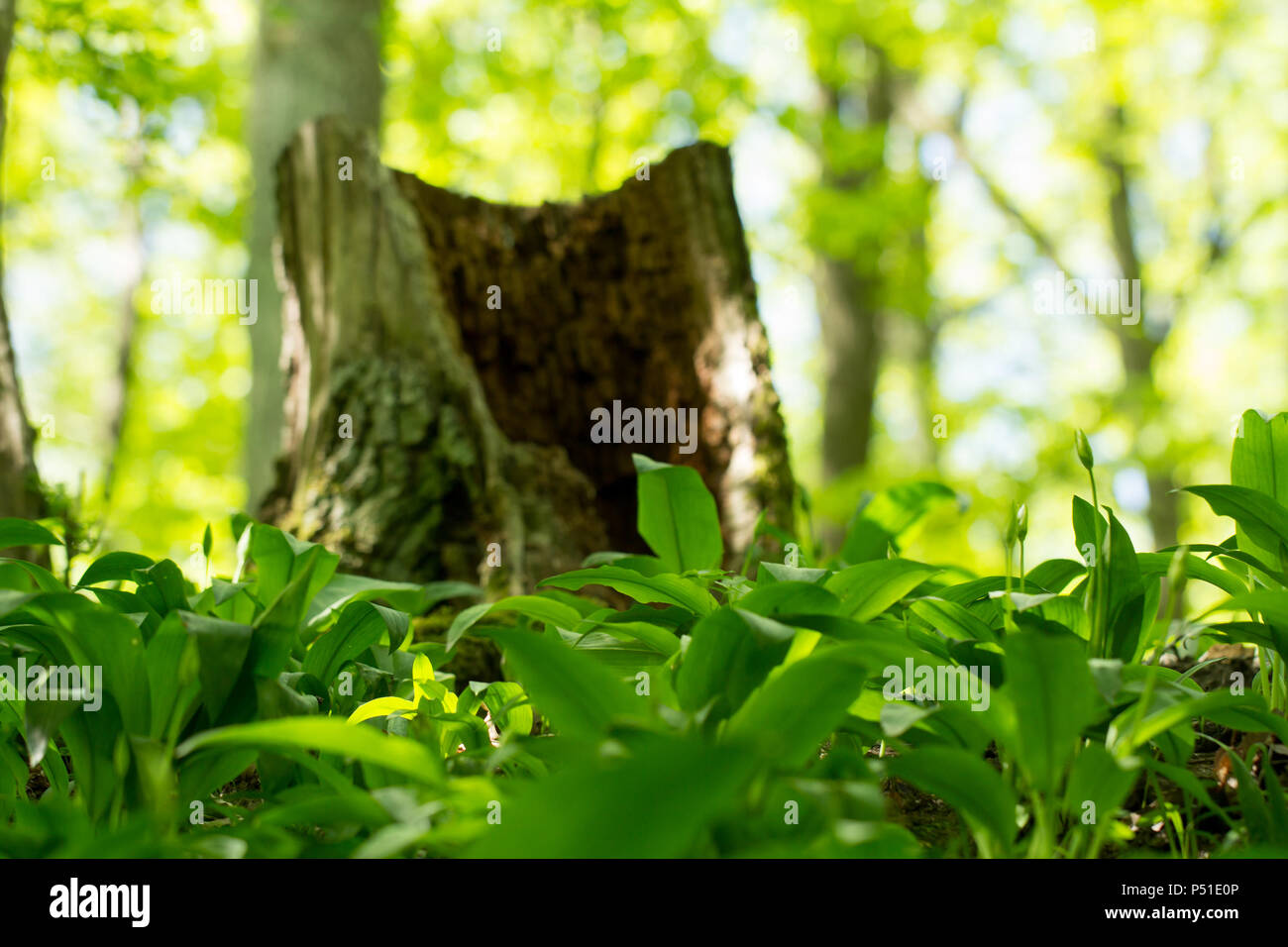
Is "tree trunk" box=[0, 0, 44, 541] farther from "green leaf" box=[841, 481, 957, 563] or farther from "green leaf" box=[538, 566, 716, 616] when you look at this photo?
"green leaf" box=[841, 481, 957, 563]

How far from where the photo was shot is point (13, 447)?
2846 millimetres

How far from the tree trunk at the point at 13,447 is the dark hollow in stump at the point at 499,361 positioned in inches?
29.8

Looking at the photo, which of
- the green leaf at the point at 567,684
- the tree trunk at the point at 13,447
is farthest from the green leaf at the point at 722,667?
the tree trunk at the point at 13,447

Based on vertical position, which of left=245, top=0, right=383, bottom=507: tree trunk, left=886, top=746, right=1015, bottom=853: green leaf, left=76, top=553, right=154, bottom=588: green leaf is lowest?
left=886, top=746, right=1015, bottom=853: green leaf

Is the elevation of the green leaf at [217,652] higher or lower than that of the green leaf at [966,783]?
higher

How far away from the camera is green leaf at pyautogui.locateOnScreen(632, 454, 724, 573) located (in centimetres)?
209

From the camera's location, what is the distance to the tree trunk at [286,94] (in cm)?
543

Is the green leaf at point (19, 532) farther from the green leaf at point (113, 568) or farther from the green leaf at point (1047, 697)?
the green leaf at point (1047, 697)

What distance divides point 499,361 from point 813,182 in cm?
807

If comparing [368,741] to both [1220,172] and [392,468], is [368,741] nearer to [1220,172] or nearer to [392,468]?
[392,468]

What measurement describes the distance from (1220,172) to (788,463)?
40.4 feet

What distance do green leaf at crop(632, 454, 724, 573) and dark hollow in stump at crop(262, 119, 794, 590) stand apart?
0.89 meters

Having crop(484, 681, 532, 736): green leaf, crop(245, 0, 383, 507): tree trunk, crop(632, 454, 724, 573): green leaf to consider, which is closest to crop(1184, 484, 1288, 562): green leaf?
crop(632, 454, 724, 573): green leaf
